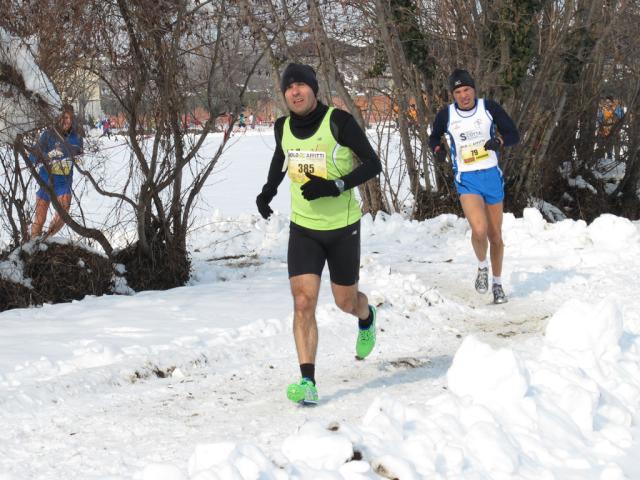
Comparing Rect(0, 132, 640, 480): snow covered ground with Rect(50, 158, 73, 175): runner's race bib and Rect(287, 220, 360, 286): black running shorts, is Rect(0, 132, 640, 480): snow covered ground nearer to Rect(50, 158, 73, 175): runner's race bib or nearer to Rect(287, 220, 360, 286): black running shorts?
Rect(50, 158, 73, 175): runner's race bib

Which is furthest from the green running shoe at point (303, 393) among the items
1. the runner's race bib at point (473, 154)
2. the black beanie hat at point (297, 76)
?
the runner's race bib at point (473, 154)

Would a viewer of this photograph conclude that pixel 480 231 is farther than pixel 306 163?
Yes

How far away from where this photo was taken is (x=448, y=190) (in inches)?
564

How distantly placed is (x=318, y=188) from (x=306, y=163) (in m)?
0.27

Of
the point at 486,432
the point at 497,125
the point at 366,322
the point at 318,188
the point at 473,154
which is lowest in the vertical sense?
the point at 486,432

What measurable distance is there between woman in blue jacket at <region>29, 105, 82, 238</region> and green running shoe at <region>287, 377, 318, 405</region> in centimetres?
373

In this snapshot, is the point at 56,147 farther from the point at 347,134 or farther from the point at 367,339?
the point at 347,134

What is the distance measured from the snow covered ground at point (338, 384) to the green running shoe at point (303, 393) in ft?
0.21

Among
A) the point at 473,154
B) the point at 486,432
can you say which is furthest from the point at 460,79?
the point at 486,432

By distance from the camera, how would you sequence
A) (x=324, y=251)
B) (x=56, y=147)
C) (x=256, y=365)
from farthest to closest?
(x=56, y=147), (x=256, y=365), (x=324, y=251)

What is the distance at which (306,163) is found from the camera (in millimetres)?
5238

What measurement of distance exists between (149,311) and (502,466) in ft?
13.4

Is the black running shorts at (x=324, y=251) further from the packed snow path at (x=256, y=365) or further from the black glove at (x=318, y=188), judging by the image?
the packed snow path at (x=256, y=365)

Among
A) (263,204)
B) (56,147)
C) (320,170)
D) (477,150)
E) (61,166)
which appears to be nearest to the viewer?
(320,170)
